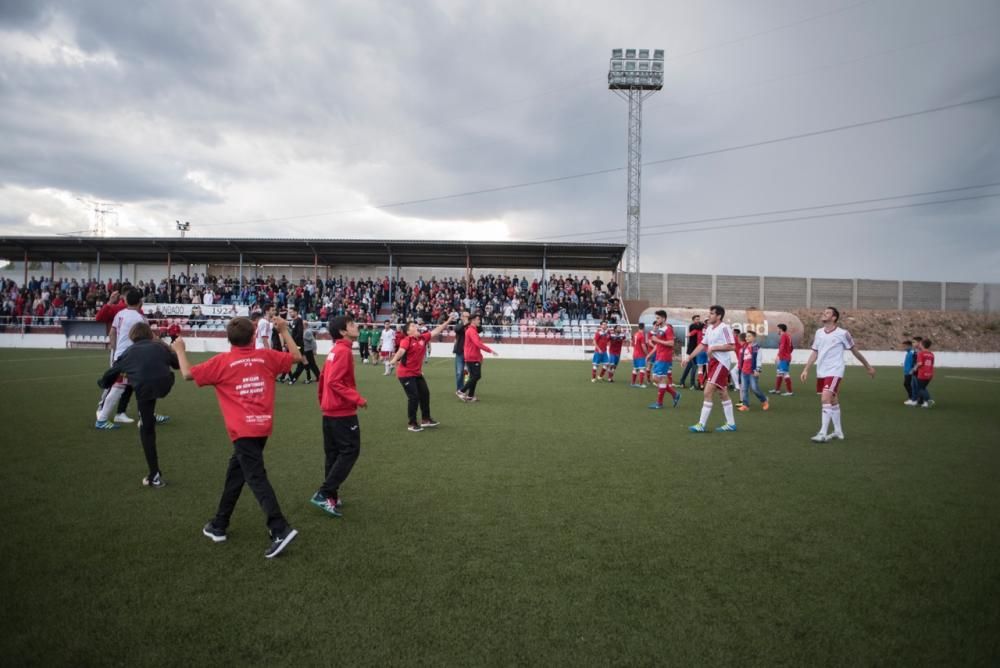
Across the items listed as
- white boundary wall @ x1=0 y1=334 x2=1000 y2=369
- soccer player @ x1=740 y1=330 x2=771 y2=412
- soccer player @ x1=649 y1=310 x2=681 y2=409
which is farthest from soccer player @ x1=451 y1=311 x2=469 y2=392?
white boundary wall @ x1=0 y1=334 x2=1000 y2=369

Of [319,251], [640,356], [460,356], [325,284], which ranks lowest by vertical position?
[640,356]

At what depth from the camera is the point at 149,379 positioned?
5734mm

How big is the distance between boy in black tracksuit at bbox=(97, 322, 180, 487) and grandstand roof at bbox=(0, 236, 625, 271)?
28503mm

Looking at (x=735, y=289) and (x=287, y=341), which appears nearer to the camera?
(x=287, y=341)

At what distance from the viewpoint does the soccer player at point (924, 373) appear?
12500 mm

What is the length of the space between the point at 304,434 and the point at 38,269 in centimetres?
4864

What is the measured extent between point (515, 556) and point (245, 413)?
227cm

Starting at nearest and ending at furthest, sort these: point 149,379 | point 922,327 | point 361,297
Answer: point 149,379, point 361,297, point 922,327

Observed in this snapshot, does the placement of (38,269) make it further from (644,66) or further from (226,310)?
(644,66)

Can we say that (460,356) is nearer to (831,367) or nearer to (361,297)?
(831,367)

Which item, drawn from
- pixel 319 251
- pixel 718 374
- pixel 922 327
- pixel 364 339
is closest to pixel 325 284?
pixel 319 251

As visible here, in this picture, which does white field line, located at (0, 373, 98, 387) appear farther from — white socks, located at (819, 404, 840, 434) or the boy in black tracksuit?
white socks, located at (819, 404, 840, 434)

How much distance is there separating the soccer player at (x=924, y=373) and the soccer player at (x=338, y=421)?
1325cm

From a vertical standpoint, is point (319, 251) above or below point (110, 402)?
above
